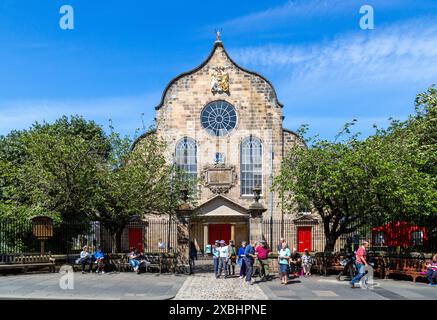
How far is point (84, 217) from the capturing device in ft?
84.2

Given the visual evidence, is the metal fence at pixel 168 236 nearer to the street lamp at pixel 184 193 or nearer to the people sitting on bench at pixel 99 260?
the people sitting on bench at pixel 99 260

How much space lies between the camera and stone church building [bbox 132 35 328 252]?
3688 cm

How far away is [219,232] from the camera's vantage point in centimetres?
3647

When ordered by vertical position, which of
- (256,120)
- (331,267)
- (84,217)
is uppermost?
(256,120)

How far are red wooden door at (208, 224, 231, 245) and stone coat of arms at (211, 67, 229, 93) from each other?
9.70 meters

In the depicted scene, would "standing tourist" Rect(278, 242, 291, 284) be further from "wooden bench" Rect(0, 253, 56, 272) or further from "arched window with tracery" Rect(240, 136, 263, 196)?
"arched window with tracery" Rect(240, 136, 263, 196)

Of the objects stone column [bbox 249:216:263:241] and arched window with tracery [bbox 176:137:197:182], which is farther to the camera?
arched window with tracery [bbox 176:137:197:182]

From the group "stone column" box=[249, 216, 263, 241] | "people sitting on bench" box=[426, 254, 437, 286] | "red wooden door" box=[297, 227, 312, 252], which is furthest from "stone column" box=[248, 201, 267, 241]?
"red wooden door" box=[297, 227, 312, 252]

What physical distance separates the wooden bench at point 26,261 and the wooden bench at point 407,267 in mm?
13915

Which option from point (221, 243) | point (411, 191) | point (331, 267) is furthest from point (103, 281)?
point (411, 191)

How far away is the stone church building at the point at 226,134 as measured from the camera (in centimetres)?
3688
